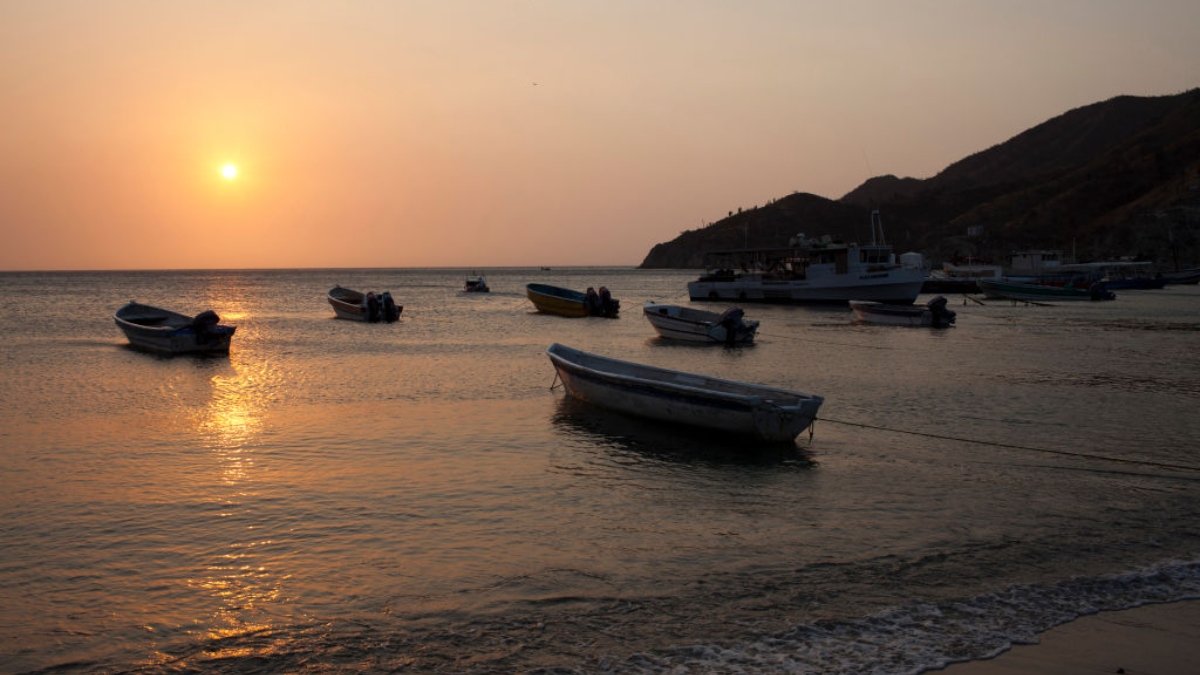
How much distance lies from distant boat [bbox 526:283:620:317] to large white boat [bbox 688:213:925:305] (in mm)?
17419

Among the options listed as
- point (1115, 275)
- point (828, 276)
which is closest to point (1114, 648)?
point (828, 276)

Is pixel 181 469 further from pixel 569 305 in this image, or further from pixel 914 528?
Answer: pixel 569 305

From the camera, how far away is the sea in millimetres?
7238

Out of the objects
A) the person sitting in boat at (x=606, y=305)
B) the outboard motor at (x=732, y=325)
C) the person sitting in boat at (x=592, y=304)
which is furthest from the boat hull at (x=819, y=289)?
the outboard motor at (x=732, y=325)

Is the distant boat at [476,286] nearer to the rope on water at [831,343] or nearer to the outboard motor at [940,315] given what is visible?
the rope on water at [831,343]

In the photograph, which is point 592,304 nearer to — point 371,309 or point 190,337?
point 371,309

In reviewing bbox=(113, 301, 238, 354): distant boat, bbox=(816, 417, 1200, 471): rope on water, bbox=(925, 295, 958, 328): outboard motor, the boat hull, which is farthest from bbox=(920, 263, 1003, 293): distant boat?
bbox=(816, 417, 1200, 471): rope on water

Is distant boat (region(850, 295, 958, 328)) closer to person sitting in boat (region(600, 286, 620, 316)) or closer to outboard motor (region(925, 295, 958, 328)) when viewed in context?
outboard motor (region(925, 295, 958, 328))

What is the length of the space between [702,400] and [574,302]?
41.6 metres

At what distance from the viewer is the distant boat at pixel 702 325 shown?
36.3m

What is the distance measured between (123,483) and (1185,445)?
17188 mm

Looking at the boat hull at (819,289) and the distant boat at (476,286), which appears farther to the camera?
the distant boat at (476,286)

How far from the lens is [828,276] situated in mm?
64938

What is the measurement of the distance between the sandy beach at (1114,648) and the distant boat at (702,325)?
28589 millimetres
